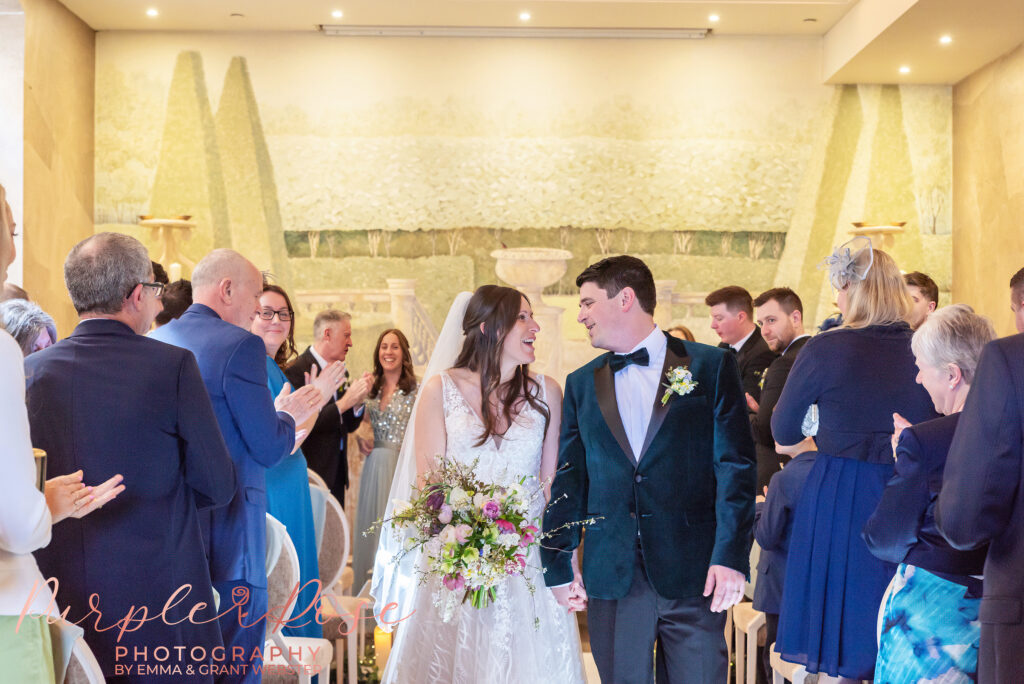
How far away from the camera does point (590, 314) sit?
3213 mm

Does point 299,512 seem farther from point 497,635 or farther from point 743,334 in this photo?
point 743,334

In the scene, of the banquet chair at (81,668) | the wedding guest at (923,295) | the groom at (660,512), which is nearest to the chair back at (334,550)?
the groom at (660,512)

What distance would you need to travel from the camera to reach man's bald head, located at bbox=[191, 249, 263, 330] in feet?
12.2

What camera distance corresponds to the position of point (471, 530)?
314 centimetres

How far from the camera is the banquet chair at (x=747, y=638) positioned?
4168 millimetres

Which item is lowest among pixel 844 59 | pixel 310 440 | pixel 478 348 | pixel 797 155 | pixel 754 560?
pixel 754 560

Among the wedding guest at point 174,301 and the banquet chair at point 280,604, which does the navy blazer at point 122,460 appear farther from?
the wedding guest at point 174,301

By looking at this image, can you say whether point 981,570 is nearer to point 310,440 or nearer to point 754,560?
point 754,560

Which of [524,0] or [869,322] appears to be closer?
[869,322]

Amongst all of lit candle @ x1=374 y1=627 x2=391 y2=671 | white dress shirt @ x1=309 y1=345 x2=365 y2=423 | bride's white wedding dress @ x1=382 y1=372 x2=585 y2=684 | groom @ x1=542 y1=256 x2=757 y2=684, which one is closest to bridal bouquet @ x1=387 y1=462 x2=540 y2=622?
groom @ x1=542 y1=256 x2=757 y2=684

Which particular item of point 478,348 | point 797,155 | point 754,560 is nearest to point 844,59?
point 797,155

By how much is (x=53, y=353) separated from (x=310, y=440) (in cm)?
368

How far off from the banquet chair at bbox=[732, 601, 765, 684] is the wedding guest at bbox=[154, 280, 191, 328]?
299cm

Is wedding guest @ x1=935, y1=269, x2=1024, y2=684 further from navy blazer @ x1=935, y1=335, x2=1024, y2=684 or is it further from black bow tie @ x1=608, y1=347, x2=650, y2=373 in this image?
black bow tie @ x1=608, y1=347, x2=650, y2=373
